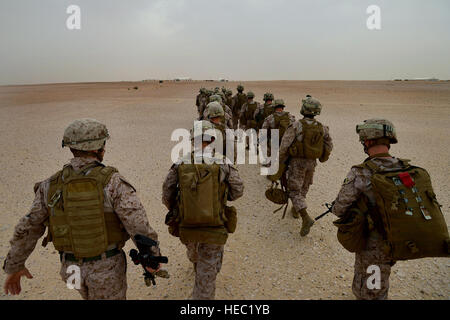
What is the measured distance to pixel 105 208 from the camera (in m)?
2.13

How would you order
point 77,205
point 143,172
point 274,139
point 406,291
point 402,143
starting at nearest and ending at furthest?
point 77,205
point 406,291
point 274,139
point 143,172
point 402,143

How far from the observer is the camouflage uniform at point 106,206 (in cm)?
212

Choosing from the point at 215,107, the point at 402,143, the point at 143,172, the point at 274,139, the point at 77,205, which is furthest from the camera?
the point at 402,143

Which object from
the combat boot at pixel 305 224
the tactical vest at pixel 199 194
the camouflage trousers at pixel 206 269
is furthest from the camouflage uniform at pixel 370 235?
the combat boot at pixel 305 224

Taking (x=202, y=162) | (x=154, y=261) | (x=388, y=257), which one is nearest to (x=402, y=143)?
(x=388, y=257)

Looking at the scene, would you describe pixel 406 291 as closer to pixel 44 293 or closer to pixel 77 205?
pixel 77 205

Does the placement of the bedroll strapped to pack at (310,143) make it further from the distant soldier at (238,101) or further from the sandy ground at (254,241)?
the distant soldier at (238,101)

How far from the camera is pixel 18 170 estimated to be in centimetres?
737

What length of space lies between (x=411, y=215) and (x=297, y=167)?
95.4 inches

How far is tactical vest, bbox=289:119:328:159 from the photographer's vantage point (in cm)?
431

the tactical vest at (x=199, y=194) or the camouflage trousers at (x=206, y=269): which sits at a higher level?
the tactical vest at (x=199, y=194)

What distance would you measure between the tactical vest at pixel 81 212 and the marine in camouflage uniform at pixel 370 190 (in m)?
2.13

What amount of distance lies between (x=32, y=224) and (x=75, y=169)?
546 millimetres

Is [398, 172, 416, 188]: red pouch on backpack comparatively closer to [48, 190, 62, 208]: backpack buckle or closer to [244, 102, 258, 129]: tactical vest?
[48, 190, 62, 208]: backpack buckle
